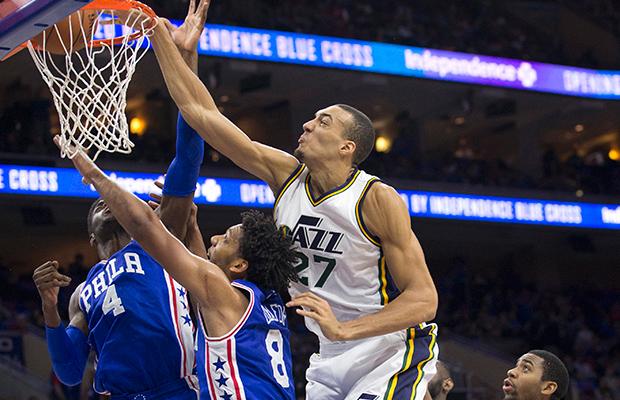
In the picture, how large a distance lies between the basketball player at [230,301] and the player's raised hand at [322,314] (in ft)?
0.48

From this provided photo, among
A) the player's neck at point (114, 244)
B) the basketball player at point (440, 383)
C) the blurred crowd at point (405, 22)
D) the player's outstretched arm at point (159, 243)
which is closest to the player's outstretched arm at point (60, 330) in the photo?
the player's neck at point (114, 244)

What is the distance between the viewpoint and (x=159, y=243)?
3.74 metres

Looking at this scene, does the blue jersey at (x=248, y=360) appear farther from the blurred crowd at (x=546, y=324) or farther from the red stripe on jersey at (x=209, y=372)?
the blurred crowd at (x=546, y=324)

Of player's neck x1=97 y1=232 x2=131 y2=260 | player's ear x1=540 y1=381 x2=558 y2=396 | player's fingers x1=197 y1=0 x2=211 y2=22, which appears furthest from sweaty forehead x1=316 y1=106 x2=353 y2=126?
player's ear x1=540 y1=381 x2=558 y2=396

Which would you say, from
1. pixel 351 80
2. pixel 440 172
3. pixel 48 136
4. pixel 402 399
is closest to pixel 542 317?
pixel 440 172

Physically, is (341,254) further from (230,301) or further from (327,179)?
(230,301)

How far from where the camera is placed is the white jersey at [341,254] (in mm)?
4129

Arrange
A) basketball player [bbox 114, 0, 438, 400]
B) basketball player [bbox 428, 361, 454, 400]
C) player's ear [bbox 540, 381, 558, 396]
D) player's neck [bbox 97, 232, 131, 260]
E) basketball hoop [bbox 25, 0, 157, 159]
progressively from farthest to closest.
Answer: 1. basketball player [bbox 428, 361, 454, 400]
2. player's ear [bbox 540, 381, 558, 396]
3. player's neck [bbox 97, 232, 131, 260]
4. basketball hoop [bbox 25, 0, 157, 159]
5. basketball player [bbox 114, 0, 438, 400]

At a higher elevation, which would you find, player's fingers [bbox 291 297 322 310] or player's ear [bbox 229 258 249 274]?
player's ear [bbox 229 258 249 274]

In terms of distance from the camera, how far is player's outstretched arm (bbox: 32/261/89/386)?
14.5 ft

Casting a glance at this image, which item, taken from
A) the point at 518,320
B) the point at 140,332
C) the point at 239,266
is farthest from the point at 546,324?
the point at 239,266

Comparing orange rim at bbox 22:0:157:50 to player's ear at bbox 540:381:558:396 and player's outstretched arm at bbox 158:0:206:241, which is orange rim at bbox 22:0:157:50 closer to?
player's outstretched arm at bbox 158:0:206:241

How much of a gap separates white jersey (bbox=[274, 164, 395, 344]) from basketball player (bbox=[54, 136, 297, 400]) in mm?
263

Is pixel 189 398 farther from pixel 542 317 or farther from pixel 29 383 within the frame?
pixel 542 317
